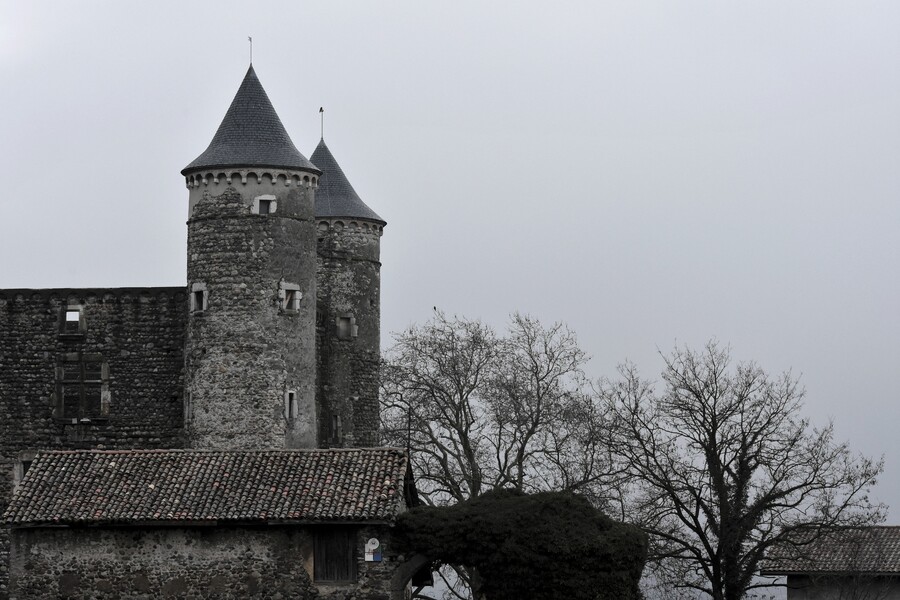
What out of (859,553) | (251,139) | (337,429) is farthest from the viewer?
(859,553)

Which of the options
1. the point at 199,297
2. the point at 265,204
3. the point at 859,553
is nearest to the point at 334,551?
the point at 199,297

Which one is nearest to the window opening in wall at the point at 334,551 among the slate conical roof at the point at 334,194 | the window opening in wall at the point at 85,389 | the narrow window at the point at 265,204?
the narrow window at the point at 265,204

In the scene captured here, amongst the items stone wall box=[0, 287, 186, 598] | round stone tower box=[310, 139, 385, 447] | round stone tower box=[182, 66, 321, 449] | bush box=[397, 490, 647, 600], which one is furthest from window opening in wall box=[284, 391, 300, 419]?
bush box=[397, 490, 647, 600]

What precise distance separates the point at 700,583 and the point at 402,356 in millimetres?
11281

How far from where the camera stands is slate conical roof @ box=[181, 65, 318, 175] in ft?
150

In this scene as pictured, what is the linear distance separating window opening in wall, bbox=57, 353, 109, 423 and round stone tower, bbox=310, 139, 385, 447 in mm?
6211

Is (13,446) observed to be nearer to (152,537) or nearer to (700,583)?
(152,537)

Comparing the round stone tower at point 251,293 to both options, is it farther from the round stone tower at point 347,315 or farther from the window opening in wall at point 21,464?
the window opening in wall at point 21,464

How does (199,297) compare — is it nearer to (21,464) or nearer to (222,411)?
(222,411)

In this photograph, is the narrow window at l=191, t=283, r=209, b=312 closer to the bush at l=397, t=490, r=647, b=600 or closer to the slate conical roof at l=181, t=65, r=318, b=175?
the slate conical roof at l=181, t=65, r=318, b=175

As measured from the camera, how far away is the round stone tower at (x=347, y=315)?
Result: 50.2m

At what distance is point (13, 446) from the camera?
155 feet

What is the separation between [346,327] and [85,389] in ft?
26.6

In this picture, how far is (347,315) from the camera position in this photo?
51188 millimetres
